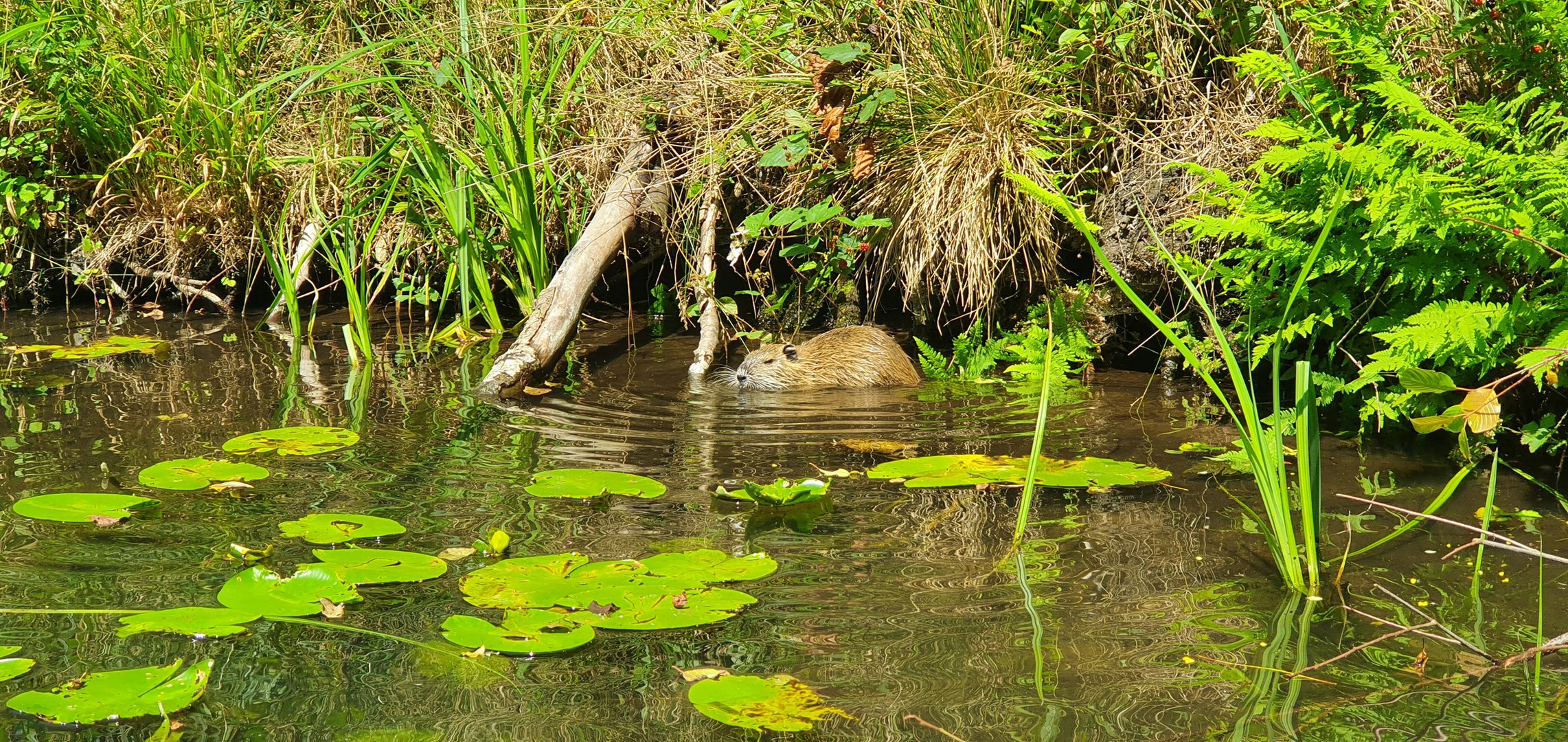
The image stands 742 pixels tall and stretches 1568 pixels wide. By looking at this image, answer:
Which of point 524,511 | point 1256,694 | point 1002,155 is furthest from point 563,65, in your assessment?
point 1256,694

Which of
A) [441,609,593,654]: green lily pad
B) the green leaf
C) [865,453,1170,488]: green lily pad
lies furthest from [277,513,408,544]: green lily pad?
the green leaf

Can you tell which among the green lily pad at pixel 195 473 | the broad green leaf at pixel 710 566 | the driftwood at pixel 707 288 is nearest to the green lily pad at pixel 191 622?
the broad green leaf at pixel 710 566

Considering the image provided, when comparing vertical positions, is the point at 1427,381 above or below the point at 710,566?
above

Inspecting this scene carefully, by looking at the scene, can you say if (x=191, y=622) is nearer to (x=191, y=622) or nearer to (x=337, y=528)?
(x=191, y=622)

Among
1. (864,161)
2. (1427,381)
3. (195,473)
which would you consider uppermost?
(864,161)

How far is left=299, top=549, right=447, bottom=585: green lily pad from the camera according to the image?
3123 mm

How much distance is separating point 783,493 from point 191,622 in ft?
5.30

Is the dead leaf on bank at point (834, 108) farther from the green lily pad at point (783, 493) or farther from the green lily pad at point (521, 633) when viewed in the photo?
the green lily pad at point (521, 633)

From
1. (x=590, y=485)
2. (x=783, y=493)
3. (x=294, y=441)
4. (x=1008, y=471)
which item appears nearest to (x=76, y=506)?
(x=294, y=441)

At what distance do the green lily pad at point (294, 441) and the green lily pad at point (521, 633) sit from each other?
5.83 ft

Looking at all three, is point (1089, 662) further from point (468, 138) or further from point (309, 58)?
point (309, 58)

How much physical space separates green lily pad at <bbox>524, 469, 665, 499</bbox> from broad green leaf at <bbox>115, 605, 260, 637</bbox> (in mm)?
1112

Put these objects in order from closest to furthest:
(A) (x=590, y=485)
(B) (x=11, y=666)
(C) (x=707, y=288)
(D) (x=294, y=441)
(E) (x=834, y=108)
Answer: (B) (x=11, y=666) → (A) (x=590, y=485) → (D) (x=294, y=441) → (E) (x=834, y=108) → (C) (x=707, y=288)

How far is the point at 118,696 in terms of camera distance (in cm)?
249
